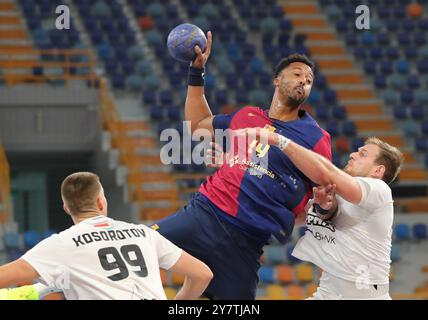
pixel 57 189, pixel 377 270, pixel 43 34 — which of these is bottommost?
pixel 57 189

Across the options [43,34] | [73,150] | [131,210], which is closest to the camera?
[131,210]

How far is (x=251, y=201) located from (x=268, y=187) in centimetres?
14

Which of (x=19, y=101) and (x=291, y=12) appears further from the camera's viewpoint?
(x=291, y=12)

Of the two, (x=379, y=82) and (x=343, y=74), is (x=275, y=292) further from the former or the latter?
(x=343, y=74)

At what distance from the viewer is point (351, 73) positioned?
1980 centimetres

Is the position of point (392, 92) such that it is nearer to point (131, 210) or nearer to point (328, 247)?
point (131, 210)

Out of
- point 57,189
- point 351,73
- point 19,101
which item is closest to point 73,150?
point 19,101

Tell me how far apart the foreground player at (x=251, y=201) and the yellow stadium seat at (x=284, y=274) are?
740cm

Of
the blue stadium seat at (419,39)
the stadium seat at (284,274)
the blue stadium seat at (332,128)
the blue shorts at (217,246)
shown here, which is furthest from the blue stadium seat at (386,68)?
the blue shorts at (217,246)

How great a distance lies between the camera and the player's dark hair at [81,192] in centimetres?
473

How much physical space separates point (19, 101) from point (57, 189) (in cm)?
323

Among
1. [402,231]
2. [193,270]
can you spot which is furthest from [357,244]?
[402,231]

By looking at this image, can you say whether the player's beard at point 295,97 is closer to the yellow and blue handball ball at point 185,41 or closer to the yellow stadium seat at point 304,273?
the yellow and blue handball ball at point 185,41
